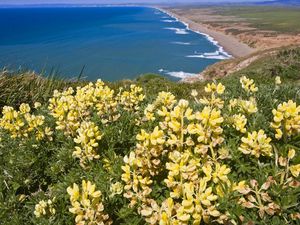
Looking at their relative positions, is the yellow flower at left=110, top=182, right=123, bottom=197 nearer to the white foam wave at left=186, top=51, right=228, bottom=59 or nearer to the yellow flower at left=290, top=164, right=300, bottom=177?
the yellow flower at left=290, top=164, right=300, bottom=177

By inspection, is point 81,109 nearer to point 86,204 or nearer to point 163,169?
point 163,169

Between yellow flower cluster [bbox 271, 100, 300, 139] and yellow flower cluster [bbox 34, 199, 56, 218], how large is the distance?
1.73 metres

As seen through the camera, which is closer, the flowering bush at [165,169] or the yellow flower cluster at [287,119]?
the flowering bush at [165,169]

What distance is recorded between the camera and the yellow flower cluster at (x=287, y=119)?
8.77 ft

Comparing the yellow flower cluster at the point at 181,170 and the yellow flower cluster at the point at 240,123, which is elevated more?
the yellow flower cluster at the point at 240,123

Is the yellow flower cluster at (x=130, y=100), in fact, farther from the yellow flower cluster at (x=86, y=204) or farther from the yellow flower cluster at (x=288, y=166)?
the yellow flower cluster at (x=288, y=166)

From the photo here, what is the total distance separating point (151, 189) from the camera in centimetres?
275

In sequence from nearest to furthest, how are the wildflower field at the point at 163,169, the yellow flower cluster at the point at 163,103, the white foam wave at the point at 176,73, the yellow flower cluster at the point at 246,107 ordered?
the wildflower field at the point at 163,169, the yellow flower cluster at the point at 246,107, the yellow flower cluster at the point at 163,103, the white foam wave at the point at 176,73

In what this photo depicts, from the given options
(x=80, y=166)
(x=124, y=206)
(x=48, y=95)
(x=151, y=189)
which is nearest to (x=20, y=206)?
(x=80, y=166)

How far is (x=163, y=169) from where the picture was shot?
293 cm

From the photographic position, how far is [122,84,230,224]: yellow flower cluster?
2322mm

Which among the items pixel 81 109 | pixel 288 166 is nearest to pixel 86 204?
pixel 288 166

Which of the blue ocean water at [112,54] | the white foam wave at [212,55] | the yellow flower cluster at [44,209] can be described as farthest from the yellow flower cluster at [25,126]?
the white foam wave at [212,55]

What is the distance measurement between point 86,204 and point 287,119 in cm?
149
